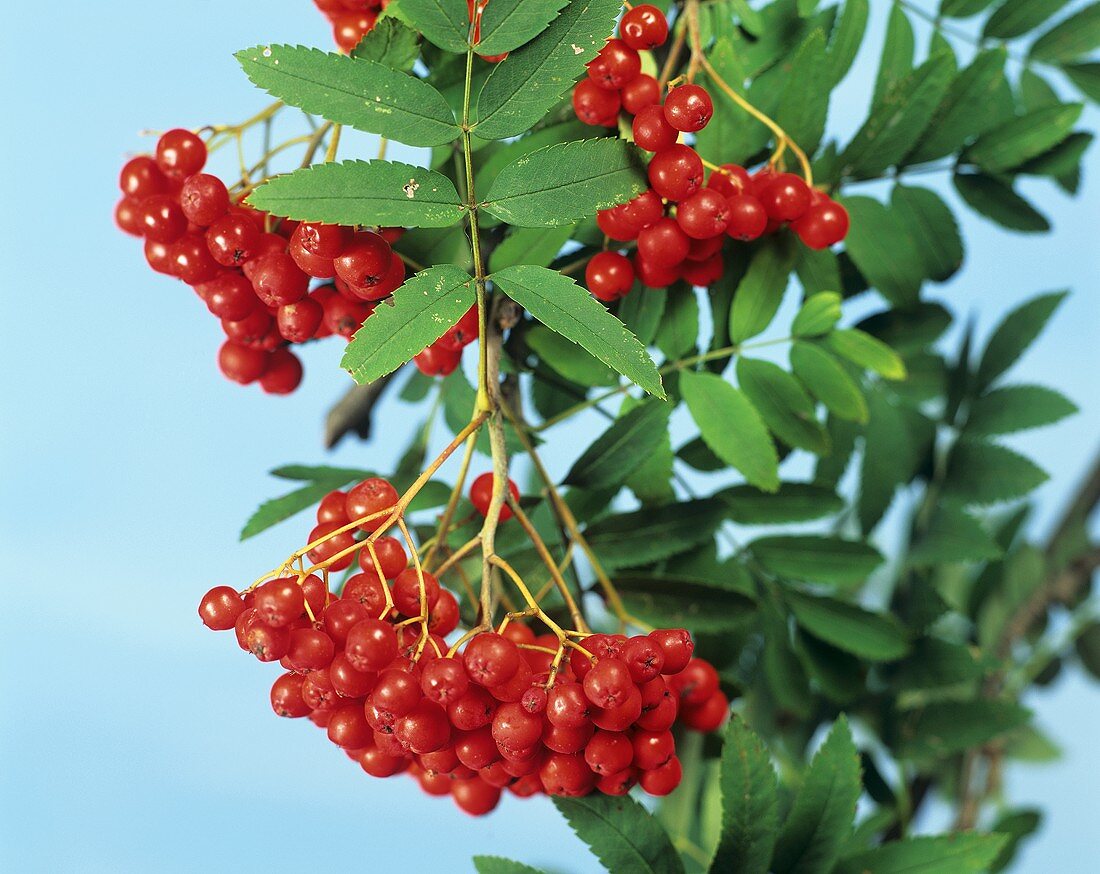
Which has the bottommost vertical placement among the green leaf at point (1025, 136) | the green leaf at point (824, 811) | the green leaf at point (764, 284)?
the green leaf at point (824, 811)

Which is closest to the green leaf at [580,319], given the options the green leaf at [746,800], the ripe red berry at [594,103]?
the ripe red berry at [594,103]

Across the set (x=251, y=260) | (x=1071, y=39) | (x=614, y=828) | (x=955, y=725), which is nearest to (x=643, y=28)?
(x=251, y=260)

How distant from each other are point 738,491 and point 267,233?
0.43 meters

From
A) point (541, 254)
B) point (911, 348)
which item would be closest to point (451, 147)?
point (541, 254)

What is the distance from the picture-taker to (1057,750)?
1.51 metres

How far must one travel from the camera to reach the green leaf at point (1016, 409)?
108cm

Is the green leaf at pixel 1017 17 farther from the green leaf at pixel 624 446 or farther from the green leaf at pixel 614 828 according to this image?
the green leaf at pixel 614 828

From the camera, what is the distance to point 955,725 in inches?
42.9

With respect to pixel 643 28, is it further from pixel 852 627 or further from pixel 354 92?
pixel 852 627

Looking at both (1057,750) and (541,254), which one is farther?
(1057,750)

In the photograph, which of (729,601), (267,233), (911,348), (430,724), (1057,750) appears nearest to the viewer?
(430,724)

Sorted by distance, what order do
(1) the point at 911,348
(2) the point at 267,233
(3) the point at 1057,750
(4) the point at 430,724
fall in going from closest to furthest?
(4) the point at 430,724 → (2) the point at 267,233 → (1) the point at 911,348 → (3) the point at 1057,750

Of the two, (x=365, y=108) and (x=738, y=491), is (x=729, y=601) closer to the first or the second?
(x=738, y=491)

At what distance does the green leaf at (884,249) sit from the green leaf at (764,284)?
14cm
